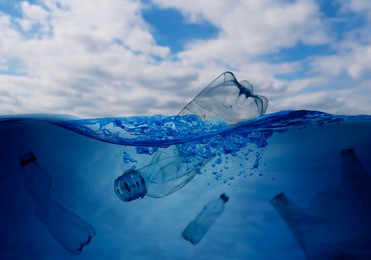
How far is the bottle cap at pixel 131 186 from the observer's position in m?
4.34

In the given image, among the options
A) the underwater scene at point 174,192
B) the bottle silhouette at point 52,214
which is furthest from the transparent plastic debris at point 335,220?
the bottle silhouette at point 52,214

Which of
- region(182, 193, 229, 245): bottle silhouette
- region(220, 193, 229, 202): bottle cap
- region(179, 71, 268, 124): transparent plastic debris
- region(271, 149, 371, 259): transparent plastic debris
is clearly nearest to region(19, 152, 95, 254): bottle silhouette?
region(182, 193, 229, 245): bottle silhouette

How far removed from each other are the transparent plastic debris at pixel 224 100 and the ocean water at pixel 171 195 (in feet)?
0.49

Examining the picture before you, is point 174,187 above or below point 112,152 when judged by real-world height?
below

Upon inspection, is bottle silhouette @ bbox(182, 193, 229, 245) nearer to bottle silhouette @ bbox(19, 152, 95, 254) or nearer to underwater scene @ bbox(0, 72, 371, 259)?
underwater scene @ bbox(0, 72, 371, 259)

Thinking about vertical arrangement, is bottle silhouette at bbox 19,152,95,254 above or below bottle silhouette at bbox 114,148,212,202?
below

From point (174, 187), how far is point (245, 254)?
1.38 metres

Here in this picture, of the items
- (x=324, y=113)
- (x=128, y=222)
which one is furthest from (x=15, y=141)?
(x=324, y=113)

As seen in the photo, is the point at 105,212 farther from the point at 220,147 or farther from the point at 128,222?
the point at 220,147

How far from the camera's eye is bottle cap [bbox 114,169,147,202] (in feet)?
14.2

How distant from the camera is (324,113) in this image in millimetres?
5309

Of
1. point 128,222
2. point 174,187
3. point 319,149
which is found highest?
point 319,149

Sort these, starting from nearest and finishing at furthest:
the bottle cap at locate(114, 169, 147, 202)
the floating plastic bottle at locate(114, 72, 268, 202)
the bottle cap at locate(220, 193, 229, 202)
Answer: the bottle cap at locate(114, 169, 147, 202) → the floating plastic bottle at locate(114, 72, 268, 202) → the bottle cap at locate(220, 193, 229, 202)

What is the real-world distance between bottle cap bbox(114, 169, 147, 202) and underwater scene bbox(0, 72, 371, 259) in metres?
0.02
